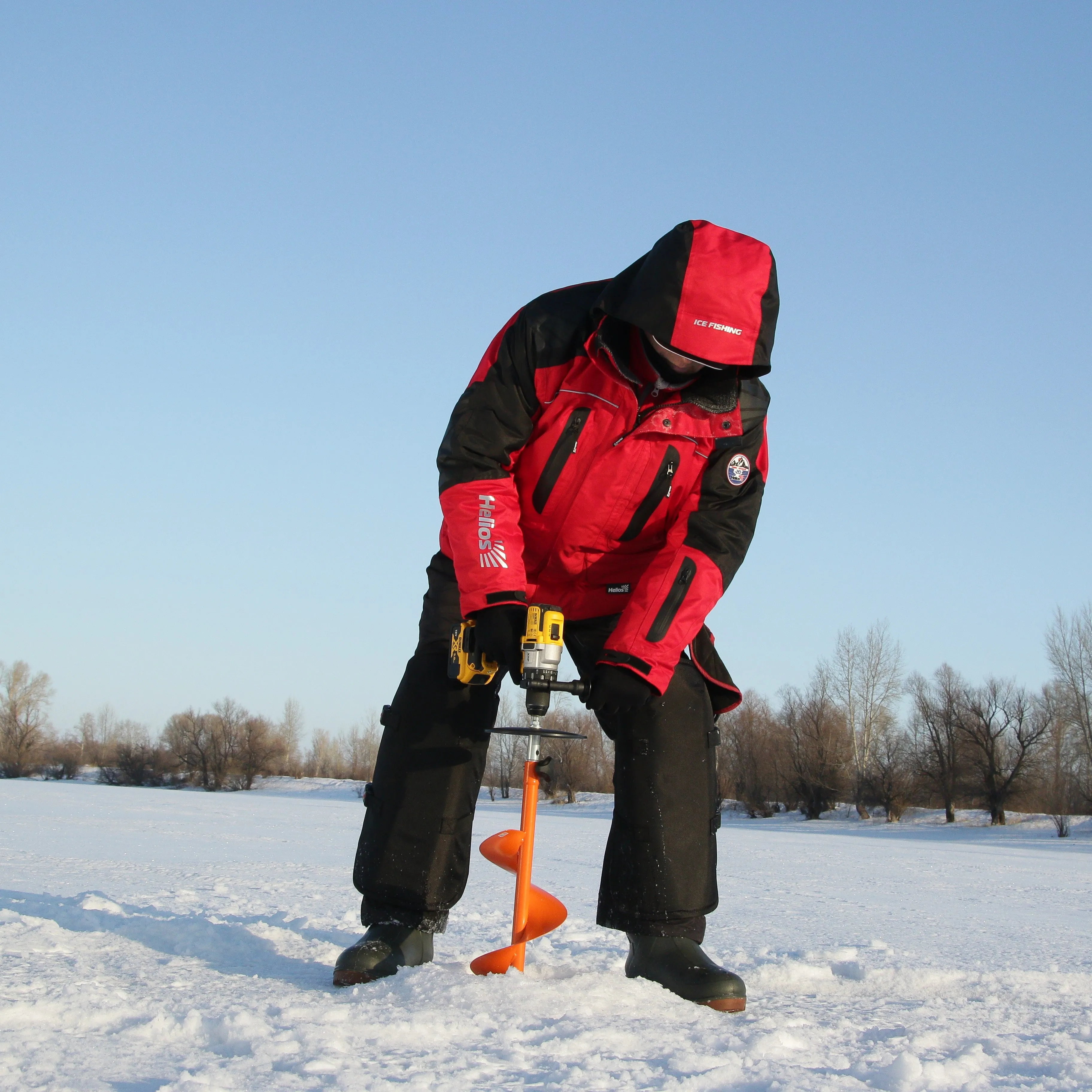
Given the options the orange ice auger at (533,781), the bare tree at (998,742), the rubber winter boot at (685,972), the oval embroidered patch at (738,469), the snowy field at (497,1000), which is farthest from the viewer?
the bare tree at (998,742)

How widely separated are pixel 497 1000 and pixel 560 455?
1231 mm

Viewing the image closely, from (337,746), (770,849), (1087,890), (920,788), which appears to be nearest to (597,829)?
(770,849)

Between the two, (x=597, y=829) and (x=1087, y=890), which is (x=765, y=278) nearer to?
(x=1087, y=890)

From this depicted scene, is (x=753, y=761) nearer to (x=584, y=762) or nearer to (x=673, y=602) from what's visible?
(x=584, y=762)

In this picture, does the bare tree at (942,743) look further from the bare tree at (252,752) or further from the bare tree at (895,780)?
the bare tree at (252,752)

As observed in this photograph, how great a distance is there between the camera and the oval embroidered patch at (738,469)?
244cm

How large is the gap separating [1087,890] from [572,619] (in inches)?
246

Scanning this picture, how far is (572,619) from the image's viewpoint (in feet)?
8.20

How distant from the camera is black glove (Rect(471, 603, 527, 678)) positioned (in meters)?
2.13

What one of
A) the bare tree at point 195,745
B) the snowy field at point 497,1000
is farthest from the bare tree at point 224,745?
the snowy field at point 497,1000

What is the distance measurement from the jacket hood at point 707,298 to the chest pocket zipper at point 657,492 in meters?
0.27

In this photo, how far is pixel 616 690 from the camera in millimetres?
2172

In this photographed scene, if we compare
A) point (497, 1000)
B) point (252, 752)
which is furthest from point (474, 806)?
point (252, 752)

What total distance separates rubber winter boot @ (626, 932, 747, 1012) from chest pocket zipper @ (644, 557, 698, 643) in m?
0.70
